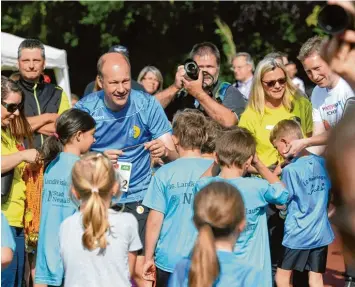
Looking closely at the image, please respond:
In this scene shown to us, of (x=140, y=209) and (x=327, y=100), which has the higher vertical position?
(x=327, y=100)

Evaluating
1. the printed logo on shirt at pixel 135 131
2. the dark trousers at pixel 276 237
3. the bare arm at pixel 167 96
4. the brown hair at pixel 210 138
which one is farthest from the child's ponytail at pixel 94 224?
the bare arm at pixel 167 96

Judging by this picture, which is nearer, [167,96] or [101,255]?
[101,255]

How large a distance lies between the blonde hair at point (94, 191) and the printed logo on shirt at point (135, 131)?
1642 millimetres

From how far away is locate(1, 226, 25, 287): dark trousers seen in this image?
5894mm

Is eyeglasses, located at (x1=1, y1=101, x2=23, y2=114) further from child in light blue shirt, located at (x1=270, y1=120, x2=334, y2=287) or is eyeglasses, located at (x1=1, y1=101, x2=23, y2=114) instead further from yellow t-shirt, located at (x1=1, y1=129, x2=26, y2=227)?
child in light blue shirt, located at (x1=270, y1=120, x2=334, y2=287)

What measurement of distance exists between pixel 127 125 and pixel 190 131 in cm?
88

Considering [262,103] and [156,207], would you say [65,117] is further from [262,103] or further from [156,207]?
[262,103]

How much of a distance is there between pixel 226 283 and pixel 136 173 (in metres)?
2.28

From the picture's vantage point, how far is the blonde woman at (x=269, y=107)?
259 inches

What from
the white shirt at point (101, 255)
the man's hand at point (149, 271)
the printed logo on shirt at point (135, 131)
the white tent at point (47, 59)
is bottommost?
the man's hand at point (149, 271)

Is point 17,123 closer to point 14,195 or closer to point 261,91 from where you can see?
point 14,195

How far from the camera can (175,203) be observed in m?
5.49

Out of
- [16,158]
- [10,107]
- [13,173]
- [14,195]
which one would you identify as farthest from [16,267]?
[10,107]

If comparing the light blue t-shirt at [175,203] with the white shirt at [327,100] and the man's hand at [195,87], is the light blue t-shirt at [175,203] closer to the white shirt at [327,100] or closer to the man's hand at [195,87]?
the man's hand at [195,87]
